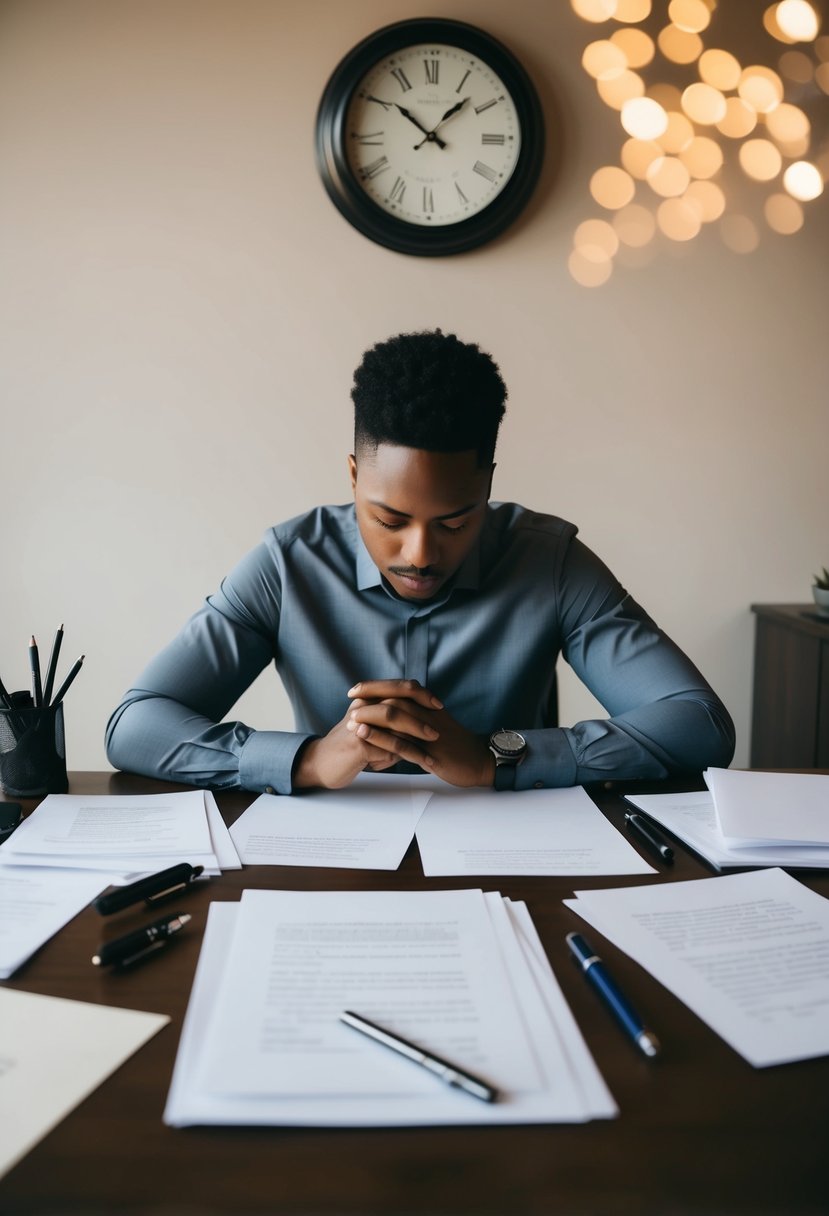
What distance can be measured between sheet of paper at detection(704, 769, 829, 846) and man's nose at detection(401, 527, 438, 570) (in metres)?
0.49

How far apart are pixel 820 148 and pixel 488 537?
170 centimetres

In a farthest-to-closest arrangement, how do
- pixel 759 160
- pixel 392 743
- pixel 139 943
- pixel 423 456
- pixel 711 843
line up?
pixel 759 160 → pixel 423 456 → pixel 392 743 → pixel 711 843 → pixel 139 943

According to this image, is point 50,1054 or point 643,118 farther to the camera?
point 643,118

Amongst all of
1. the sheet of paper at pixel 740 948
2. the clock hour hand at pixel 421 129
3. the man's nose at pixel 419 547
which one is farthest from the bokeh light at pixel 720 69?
the sheet of paper at pixel 740 948

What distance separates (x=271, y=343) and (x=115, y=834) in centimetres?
166

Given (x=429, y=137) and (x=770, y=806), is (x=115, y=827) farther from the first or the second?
(x=429, y=137)

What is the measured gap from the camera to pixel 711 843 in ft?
2.98

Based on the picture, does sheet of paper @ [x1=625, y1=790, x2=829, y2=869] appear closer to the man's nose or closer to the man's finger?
the man's finger

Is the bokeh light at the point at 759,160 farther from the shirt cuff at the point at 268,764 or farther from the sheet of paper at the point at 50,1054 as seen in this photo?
the sheet of paper at the point at 50,1054

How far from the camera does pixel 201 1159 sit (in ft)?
1.54

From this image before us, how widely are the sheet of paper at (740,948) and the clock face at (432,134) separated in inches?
76.6

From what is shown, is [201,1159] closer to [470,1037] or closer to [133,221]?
[470,1037]

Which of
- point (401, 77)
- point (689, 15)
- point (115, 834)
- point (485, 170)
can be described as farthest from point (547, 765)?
Result: point (689, 15)

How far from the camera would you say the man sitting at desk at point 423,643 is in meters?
1.11
